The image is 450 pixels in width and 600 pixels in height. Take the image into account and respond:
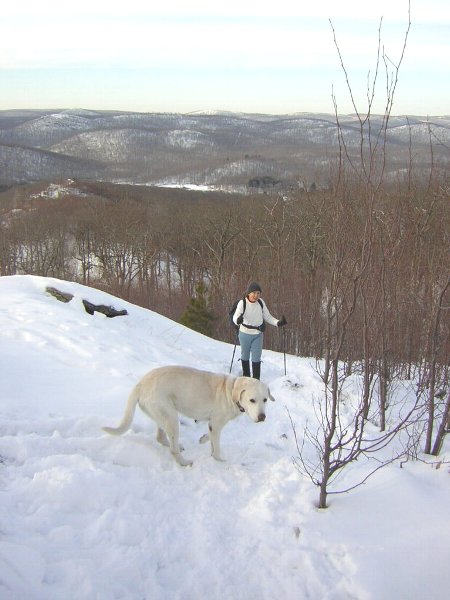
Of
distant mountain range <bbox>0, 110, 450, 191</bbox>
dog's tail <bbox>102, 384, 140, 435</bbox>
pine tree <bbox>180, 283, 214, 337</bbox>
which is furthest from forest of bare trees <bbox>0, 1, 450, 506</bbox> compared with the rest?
distant mountain range <bbox>0, 110, 450, 191</bbox>

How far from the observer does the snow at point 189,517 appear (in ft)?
10.4

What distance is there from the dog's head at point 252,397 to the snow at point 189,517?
558 mm

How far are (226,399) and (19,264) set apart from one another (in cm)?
4489

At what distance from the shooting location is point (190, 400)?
199 inches

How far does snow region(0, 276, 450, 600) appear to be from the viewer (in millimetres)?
3172

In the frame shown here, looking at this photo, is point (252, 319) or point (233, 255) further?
point (233, 255)

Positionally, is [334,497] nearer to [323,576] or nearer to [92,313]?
[323,576]

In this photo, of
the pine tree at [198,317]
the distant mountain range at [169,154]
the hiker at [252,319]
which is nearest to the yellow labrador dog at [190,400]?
the hiker at [252,319]

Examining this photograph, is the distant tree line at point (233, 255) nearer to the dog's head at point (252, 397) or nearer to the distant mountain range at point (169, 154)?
the dog's head at point (252, 397)

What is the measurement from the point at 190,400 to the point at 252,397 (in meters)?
0.68

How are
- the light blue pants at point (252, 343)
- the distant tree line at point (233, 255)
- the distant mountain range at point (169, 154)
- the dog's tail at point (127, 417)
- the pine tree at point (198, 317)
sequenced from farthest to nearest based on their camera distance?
the distant mountain range at point (169, 154), the pine tree at point (198, 317), the light blue pants at point (252, 343), the distant tree line at point (233, 255), the dog's tail at point (127, 417)

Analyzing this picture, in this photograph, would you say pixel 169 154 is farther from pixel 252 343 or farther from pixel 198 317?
pixel 252 343

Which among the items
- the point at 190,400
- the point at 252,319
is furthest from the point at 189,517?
the point at 252,319

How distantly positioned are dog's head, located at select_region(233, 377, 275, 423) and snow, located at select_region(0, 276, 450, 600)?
0.56m
